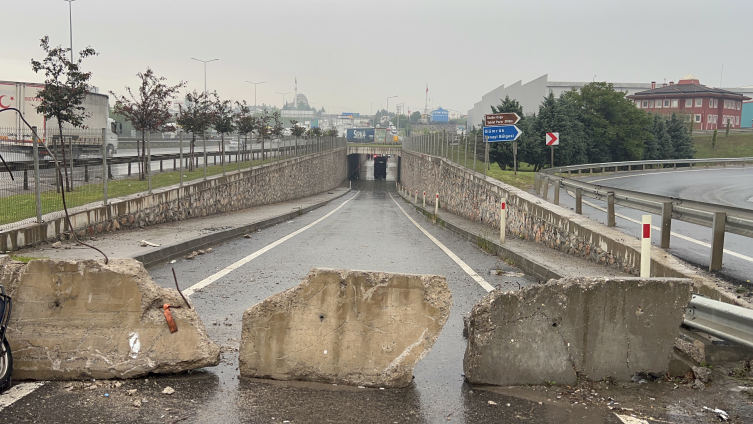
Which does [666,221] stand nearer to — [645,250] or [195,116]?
[645,250]

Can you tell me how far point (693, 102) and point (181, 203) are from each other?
93.4 m

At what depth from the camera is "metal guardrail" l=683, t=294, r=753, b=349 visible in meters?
5.10

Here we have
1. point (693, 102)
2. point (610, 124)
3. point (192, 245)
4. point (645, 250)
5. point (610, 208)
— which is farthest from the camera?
point (693, 102)

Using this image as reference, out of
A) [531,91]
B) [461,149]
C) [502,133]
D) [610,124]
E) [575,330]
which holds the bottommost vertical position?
[575,330]

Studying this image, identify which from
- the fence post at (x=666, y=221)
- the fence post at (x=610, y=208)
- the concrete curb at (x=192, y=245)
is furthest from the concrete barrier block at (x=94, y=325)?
the fence post at (x=610, y=208)

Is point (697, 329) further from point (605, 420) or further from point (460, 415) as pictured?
point (460, 415)

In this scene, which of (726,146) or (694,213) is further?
(726,146)

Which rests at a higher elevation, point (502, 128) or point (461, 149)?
point (502, 128)

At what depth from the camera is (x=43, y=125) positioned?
3098 cm

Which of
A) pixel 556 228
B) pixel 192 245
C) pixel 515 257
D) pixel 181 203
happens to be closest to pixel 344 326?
pixel 515 257

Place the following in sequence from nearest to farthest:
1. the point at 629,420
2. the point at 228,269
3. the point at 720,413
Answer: the point at 629,420
the point at 720,413
the point at 228,269

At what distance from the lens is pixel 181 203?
1872 centimetres

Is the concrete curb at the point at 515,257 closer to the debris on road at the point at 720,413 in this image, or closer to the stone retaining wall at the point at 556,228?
the stone retaining wall at the point at 556,228

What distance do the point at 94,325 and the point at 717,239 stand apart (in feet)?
24.1
